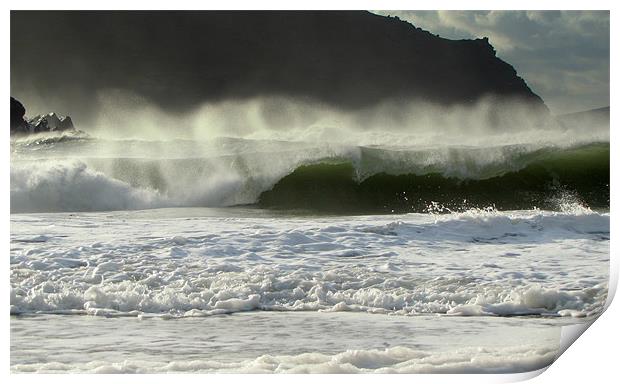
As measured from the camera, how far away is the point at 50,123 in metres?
5.71

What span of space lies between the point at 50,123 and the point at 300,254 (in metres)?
1.69

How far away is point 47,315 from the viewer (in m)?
5.45

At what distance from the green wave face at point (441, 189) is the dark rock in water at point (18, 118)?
148 cm

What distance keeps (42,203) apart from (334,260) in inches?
69.8

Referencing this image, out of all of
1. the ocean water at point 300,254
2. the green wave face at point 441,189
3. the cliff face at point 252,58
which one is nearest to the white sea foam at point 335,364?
the ocean water at point 300,254

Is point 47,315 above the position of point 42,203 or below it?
below

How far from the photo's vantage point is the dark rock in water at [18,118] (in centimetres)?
564

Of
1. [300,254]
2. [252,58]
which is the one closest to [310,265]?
[300,254]

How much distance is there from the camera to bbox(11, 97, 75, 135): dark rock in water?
18.6ft

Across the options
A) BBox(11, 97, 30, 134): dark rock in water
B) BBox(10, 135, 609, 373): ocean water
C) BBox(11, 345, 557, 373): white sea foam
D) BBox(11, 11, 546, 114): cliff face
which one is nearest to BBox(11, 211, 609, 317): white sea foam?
BBox(10, 135, 609, 373): ocean water

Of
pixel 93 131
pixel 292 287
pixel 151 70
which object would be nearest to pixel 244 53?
pixel 151 70

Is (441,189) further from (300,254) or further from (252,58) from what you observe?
(252,58)
